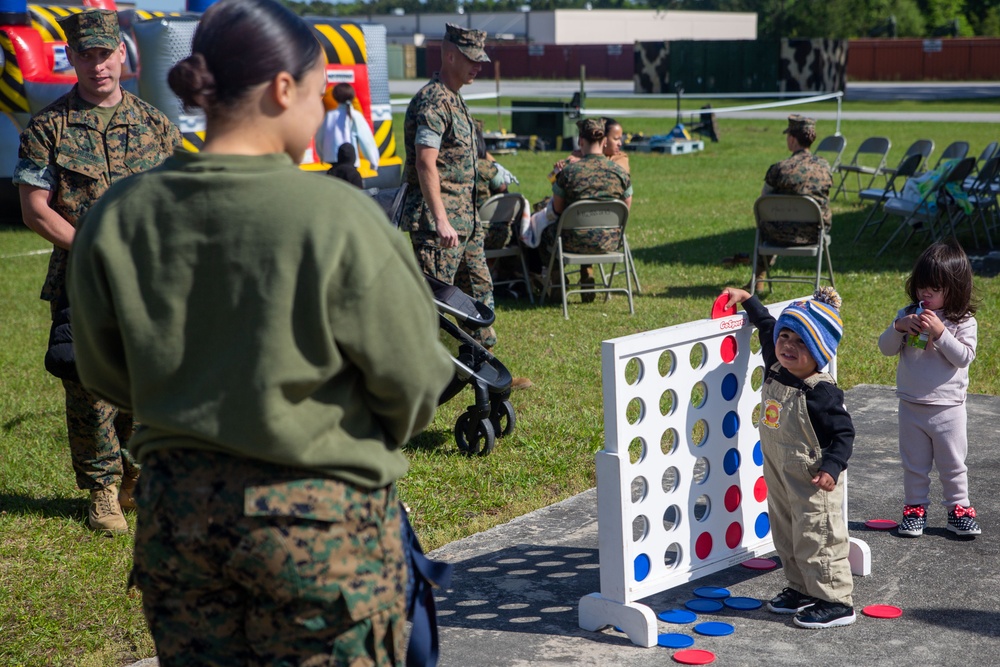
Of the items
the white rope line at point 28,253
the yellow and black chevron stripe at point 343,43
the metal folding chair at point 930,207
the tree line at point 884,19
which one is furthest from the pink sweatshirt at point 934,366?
the tree line at point 884,19

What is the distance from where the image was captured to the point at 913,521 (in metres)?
4.38

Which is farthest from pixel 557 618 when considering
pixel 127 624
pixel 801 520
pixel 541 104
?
pixel 541 104

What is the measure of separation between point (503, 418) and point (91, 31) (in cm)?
285

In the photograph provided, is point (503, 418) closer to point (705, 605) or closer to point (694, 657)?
point (705, 605)

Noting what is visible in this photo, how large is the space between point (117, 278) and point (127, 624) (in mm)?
2323

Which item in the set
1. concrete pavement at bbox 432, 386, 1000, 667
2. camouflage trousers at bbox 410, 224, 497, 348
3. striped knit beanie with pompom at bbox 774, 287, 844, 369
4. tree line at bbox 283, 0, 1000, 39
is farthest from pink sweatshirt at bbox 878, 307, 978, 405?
tree line at bbox 283, 0, 1000, 39

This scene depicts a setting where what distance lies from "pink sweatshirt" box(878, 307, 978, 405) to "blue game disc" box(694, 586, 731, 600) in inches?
45.7

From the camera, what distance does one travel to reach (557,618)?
3.73m

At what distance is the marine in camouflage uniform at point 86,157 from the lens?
429 cm

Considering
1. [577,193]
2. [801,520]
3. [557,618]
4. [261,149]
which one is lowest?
[557,618]

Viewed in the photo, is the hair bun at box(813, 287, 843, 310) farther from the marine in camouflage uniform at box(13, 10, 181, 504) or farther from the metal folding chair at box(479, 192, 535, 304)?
the metal folding chair at box(479, 192, 535, 304)

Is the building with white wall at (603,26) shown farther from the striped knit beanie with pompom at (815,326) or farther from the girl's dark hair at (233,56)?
the girl's dark hair at (233,56)

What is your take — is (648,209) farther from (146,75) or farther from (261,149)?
(261,149)

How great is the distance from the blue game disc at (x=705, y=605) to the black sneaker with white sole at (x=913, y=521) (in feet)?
3.45
